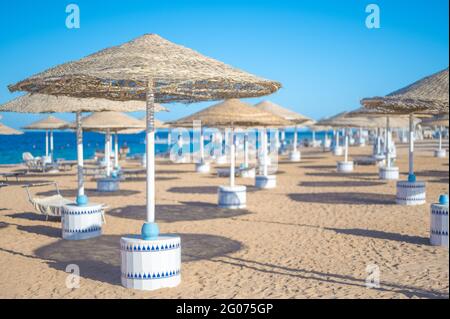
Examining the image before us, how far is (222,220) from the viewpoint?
9.20 m

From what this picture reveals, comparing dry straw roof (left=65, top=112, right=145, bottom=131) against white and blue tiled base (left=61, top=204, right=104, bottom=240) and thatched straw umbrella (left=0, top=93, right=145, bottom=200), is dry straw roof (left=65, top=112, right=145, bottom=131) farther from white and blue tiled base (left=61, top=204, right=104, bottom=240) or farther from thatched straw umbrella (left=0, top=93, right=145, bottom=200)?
white and blue tiled base (left=61, top=204, right=104, bottom=240)

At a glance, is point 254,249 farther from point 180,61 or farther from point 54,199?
point 54,199

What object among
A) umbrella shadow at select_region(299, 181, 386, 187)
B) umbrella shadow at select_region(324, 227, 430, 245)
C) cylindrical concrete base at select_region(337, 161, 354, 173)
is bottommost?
umbrella shadow at select_region(324, 227, 430, 245)

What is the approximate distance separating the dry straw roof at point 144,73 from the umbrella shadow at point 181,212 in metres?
3.33

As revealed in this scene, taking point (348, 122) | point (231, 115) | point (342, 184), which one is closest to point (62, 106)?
point (231, 115)

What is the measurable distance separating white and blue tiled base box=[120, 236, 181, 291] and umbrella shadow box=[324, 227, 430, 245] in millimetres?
3635

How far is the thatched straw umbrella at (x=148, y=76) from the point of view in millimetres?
5016

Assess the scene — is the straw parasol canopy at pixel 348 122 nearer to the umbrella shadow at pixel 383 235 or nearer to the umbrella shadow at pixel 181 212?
the umbrella shadow at pixel 181 212

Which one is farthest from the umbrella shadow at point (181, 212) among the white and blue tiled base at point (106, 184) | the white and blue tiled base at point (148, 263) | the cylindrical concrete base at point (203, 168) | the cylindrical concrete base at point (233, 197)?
the cylindrical concrete base at point (203, 168)

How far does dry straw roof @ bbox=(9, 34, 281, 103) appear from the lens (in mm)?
4992

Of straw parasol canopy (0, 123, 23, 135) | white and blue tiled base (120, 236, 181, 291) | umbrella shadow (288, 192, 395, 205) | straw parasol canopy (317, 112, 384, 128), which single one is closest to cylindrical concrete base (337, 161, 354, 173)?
straw parasol canopy (317, 112, 384, 128)

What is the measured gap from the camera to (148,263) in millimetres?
5086
